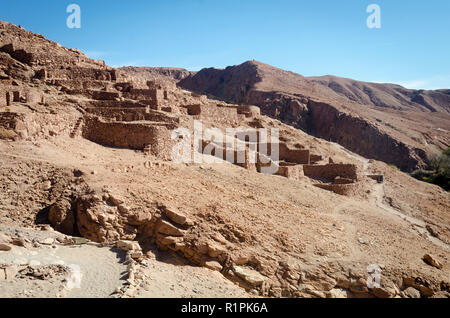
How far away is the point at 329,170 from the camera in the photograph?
19.8m

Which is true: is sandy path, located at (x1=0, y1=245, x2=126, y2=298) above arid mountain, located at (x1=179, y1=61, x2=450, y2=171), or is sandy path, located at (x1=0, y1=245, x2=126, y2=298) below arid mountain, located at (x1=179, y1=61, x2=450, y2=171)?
below

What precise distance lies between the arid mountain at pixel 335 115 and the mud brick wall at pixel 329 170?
2146 cm

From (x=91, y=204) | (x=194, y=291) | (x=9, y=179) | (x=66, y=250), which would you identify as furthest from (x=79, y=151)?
(x=194, y=291)

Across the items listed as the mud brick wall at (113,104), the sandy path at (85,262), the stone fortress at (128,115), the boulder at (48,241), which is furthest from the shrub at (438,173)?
the boulder at (48,241)

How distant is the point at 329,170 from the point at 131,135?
11.0 metres

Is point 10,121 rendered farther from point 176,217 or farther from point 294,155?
point 294,155

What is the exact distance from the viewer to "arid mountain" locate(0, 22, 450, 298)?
7336mm

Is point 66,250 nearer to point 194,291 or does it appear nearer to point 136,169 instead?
point 194,291

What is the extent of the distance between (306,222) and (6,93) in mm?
11805

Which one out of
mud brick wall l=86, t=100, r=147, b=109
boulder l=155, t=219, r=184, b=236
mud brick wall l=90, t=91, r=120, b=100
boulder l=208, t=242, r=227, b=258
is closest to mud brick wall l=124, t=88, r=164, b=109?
mud brick wall l=90, t=91, r=120, b=100

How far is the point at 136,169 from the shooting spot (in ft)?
36.1

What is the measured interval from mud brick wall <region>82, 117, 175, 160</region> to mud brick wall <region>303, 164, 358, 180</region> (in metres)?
8.75

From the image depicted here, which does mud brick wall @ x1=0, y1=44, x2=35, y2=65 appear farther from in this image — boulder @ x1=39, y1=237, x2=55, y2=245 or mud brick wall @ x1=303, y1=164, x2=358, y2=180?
mud brick wall @ x1=303, y1=164, x2=358, y2=180

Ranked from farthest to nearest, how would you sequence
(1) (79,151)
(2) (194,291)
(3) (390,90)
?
(3) (390,90), (1) (79,151), (2) (194,291)
